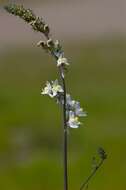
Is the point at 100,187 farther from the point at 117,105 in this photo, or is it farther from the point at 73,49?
the point at 73,49

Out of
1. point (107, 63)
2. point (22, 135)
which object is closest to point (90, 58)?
point (107, 63)

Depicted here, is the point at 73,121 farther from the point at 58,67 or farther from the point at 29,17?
the point at 29,17

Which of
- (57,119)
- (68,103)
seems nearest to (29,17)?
(68,103)

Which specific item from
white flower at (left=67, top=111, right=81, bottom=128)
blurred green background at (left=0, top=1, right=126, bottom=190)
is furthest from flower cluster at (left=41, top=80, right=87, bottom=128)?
blurred green background at (left=0, top=1, right=126, bottom=190)

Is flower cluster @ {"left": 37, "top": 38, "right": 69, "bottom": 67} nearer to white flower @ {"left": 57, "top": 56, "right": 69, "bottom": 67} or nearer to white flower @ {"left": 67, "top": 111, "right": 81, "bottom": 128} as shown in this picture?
white flower @ {"left": 57, "top": 56, "right": 69, "bottom": 67}

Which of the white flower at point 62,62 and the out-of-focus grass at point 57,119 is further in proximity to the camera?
the out-of-focus grass at point 57,119

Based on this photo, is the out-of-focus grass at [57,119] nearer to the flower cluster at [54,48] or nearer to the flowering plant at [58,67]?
the flowering plant at [58,67]

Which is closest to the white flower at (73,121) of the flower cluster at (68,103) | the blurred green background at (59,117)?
the flower cluster at (68,103)
